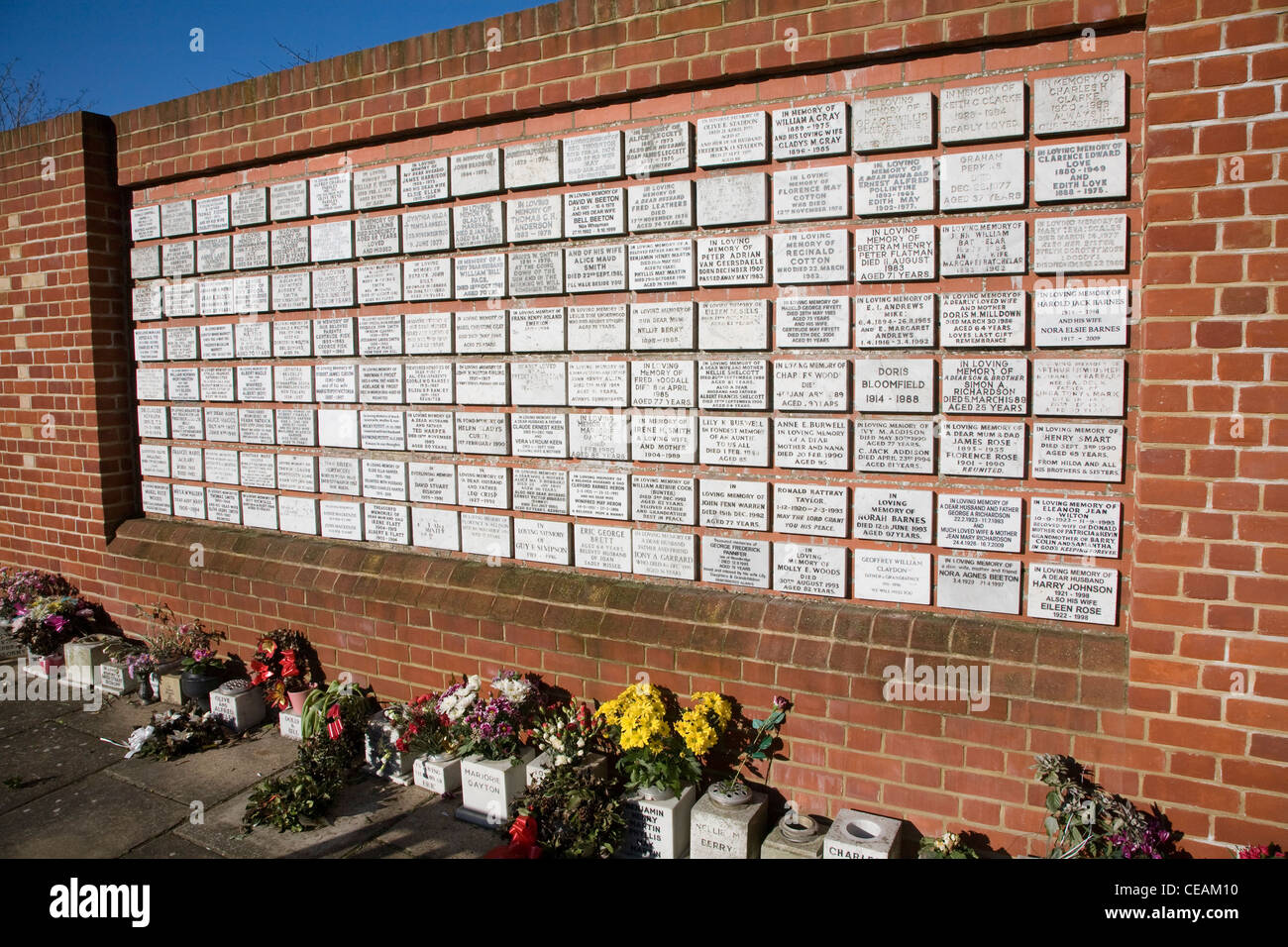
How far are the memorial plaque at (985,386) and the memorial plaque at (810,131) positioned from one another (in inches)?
47.8

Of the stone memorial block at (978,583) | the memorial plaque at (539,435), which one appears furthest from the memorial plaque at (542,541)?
the stone memorial block at (978,583)

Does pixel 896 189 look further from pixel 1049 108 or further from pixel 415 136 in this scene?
pixel 415 136

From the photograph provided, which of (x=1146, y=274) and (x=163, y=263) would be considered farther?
(x=163, y=263)

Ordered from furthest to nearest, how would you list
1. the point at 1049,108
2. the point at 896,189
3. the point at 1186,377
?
the point at 896,189 < the point at 1049,108 < the point at 1186,377

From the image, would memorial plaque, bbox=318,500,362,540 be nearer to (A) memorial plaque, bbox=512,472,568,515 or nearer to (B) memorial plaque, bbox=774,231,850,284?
(A) memorial plaque, bbox=512,472,568,515

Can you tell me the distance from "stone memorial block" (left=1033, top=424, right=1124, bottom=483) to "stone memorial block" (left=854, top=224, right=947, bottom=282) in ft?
3.02

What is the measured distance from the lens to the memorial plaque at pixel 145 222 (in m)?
6.86

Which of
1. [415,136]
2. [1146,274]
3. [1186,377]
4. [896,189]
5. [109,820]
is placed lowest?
[109,820]

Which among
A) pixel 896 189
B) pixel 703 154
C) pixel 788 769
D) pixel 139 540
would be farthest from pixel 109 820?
pixel 896 189

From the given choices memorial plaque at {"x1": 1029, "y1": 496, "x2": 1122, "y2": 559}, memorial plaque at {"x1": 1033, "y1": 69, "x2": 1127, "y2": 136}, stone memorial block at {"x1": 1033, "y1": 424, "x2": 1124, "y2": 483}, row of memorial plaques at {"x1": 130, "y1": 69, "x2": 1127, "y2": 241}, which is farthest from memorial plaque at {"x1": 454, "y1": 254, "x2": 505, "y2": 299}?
memorial plaque at {"x1": 1029, "y1": 496, "x2": 1122, "y2": 559}

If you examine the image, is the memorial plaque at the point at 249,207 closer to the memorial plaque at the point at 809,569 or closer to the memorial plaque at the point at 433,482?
the memorial plaque at the point at 433,482

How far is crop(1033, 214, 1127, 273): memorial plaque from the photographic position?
12.0 ft

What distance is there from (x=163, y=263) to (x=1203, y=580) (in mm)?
7395

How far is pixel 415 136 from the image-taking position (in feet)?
18.0
